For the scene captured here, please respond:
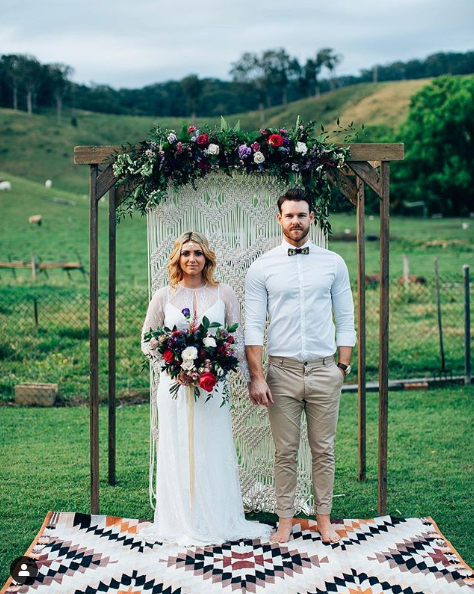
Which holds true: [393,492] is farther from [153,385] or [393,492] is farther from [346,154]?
[346,154]

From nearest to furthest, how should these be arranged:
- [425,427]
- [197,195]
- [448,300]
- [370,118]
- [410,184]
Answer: [197,195] < [425,427] < [448,300] < [410,184] < [370,118]

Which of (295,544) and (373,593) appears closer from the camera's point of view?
(373,593)

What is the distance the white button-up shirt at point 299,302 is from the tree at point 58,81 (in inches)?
2772

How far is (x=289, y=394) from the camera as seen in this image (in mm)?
4832

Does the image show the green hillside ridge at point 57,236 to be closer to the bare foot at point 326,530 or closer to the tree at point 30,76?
the bare foot at point 326,530

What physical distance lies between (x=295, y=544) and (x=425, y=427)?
319 cm

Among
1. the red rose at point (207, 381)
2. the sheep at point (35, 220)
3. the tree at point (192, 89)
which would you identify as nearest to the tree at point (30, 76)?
the tree at point (192, 89)

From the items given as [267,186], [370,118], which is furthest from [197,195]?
[370,118]

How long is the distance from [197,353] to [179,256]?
2.40ft

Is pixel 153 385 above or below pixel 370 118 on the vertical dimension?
below

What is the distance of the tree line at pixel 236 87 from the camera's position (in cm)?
7781

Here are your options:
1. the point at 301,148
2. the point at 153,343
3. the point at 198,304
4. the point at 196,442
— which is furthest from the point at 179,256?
the point at 196,442

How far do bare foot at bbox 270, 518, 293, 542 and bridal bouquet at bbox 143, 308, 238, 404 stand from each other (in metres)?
1.12

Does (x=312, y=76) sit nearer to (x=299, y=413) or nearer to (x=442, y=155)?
(x=442, y=155)
